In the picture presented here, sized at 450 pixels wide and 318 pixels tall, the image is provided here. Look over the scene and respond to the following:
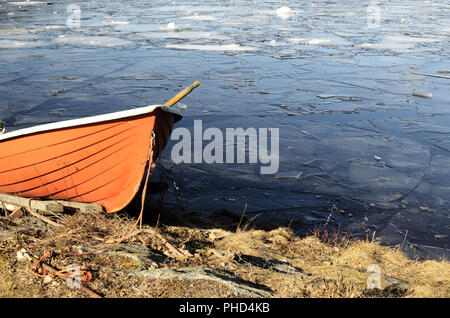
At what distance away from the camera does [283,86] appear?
929cm

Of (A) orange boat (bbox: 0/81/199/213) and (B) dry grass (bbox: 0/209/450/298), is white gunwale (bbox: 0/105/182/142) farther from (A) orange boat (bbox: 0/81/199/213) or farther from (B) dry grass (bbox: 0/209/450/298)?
(B) dry grass (bbox: 0/209/450/298)

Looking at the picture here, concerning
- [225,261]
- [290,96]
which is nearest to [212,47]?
[290,96]

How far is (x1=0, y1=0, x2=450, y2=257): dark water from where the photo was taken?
5.30 m

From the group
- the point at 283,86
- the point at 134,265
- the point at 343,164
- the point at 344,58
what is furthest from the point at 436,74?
the point at 134,265

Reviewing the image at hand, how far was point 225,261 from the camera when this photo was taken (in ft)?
12.0

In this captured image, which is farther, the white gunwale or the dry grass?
the white gunwale

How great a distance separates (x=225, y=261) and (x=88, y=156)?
1649 millimetres

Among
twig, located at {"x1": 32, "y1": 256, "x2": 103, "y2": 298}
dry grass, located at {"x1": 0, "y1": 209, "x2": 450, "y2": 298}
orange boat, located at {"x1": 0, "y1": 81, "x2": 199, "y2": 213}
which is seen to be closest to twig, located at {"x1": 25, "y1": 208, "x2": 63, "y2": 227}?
dry grass, located at {"x1": 0, "y1": 209, "x2": 450, "y2": 298}

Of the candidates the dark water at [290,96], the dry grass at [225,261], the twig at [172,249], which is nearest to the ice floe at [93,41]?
the dark water at [290,96]

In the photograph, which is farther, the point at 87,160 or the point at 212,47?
the point at 212,47

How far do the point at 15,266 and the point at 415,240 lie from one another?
3511 mm

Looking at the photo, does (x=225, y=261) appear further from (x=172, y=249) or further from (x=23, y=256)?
(x=23, y=256)

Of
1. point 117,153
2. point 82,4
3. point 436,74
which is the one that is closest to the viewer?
point 117,153
